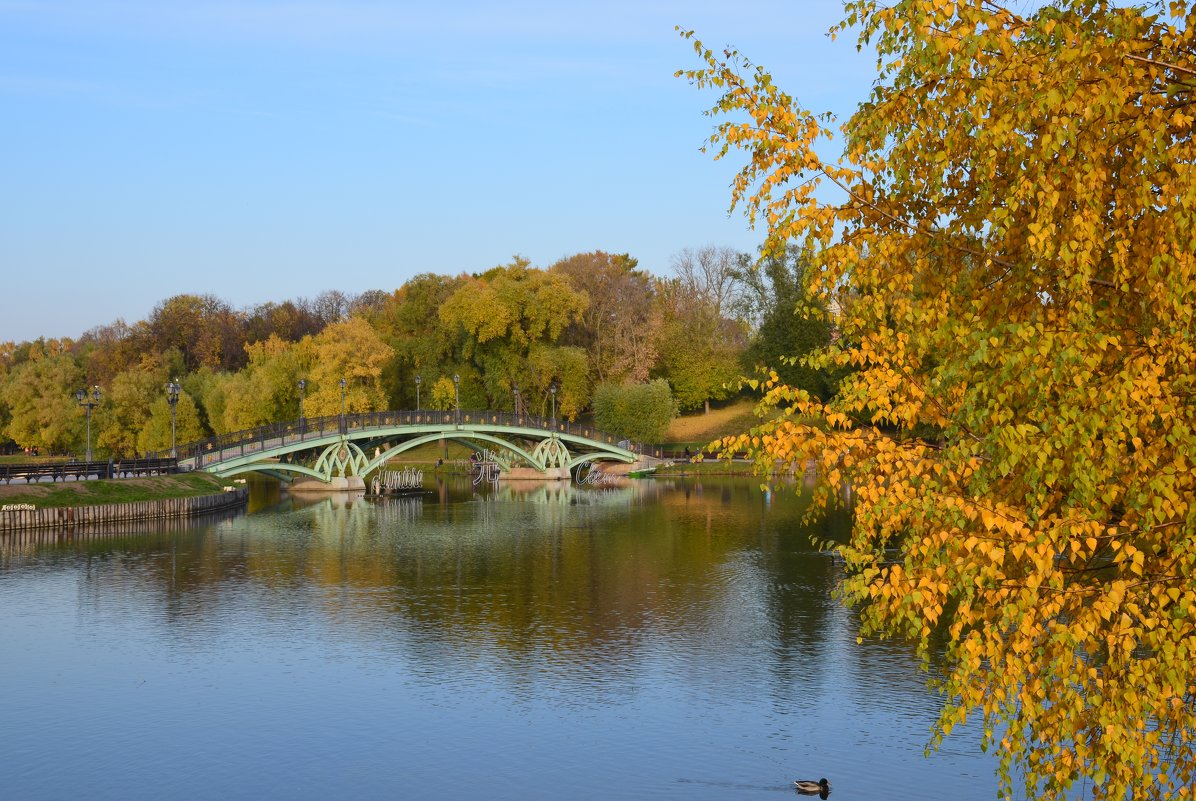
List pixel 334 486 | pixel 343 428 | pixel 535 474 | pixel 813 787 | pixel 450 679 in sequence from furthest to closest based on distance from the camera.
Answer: pixel 535 474 < pixel 334 486 < pixel 343 428 < pixel 450 679 < pixel 813 787

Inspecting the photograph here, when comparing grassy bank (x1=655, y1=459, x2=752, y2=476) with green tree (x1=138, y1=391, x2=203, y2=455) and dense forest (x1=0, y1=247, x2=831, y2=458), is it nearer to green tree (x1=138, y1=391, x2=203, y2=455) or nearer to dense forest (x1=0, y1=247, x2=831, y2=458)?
dense forest (x1=0, y1=247, x2=831, y2=458)

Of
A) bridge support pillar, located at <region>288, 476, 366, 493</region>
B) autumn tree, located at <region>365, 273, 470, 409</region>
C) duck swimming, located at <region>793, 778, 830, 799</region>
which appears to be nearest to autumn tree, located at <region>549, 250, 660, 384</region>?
autumn tree, located at <region>365, 273, 470, 409</region>

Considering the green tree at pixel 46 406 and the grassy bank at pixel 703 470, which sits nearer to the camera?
the grassy bank at pixel 703 470

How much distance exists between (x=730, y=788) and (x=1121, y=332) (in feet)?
40.9

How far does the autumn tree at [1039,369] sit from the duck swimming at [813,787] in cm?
933

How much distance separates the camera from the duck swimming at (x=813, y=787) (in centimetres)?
1859

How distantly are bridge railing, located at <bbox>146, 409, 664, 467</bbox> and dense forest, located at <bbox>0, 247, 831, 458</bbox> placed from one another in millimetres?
4563

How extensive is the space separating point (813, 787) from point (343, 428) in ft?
190

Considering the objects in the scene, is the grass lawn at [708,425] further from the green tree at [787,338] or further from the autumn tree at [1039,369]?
the autumn tree at [1039,369]

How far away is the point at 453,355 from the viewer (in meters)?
104

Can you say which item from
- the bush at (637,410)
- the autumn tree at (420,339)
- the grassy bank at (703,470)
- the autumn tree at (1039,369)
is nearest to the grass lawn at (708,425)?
the bush at (637,410)

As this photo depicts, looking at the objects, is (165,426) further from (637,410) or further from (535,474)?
(637,410)

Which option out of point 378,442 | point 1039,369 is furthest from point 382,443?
point 1039,369

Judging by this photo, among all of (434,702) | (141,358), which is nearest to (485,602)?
(434,702)
